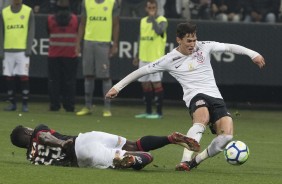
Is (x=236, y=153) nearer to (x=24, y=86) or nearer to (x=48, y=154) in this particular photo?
(x=48, y=154)

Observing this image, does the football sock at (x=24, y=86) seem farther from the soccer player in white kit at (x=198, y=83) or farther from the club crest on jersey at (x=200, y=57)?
the club crest on jersey at (x=200, y=57)

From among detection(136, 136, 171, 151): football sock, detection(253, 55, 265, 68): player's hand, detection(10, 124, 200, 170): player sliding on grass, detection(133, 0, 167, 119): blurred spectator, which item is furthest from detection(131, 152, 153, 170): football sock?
detection(133, 0, 167, 119): blurred spectator

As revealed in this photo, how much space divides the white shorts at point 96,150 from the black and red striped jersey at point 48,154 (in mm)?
120

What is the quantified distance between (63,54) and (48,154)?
29.7 feet

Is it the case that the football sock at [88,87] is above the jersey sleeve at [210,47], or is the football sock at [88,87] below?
below

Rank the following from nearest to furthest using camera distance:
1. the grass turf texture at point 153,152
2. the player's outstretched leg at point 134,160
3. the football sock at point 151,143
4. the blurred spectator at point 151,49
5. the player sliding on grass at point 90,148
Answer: the grass turf texture at point 153,152
the player's outstretched leg at point 134,160
the player sliding on grass at point 90,148
the football sock at point 151,143
the blurred spectator at point 151,49

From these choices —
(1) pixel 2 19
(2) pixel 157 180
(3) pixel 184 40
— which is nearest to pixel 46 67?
(1) pixel 2 19

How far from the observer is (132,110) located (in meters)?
21.7

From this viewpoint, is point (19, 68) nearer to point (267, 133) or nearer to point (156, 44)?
point (156, 44)

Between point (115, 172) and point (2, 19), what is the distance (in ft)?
32.9

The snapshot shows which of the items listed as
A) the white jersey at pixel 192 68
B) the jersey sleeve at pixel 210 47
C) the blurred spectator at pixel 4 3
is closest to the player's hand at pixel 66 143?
the white jersey at pixel 192 68

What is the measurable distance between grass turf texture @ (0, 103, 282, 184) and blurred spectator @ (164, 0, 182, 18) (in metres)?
2.02

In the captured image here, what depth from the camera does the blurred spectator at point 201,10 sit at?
22.7 metres

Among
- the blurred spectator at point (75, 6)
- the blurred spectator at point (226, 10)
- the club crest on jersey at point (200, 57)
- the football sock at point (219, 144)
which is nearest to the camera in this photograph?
the football sock at point (219, 144)
